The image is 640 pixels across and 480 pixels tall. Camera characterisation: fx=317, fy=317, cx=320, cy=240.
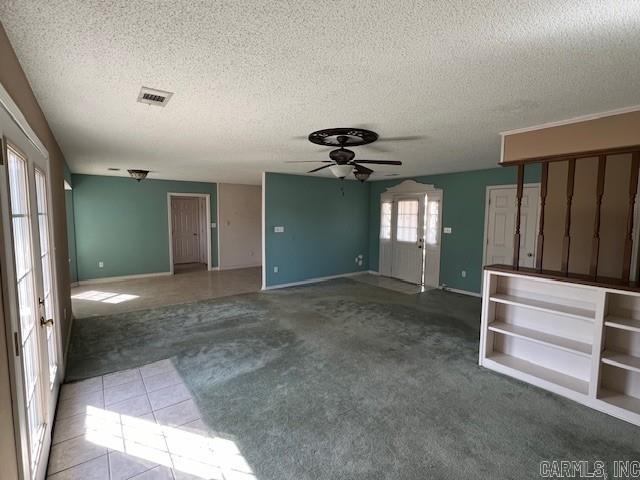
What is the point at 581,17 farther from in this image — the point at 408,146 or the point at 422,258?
the point at 422,258

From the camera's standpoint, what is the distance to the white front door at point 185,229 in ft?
29.5

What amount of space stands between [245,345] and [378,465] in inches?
83.8

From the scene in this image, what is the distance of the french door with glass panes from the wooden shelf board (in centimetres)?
372

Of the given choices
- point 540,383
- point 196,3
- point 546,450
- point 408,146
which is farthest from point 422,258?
point 196,3

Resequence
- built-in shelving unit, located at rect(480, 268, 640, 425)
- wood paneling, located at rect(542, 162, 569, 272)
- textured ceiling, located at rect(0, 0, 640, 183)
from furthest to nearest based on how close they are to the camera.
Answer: wood paneling, located at rect(542, 162, 569, 272) < built-in shelving unit, located at rect(480, 268, 640, 425) < textured ceiling, located at rect(0, 0, 640, 183)

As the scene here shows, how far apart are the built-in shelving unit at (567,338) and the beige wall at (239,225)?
6.70 meters

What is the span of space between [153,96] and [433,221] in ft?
18.7

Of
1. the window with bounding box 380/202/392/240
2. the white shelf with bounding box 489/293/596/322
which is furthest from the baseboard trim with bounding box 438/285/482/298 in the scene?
the white shelf with bounding box 489/293/596/322

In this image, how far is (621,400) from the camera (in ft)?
8.21

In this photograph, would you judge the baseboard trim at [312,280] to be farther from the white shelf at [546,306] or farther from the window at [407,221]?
the white shelf at [546,306]

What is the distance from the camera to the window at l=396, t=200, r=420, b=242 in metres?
6.96

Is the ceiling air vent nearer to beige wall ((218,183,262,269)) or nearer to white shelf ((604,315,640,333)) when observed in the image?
white shelf ((604,315,640,333))

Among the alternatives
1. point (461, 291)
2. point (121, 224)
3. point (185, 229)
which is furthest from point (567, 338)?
point (185, 229)

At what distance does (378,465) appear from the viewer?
193 centimetres
